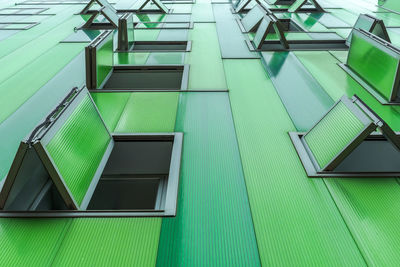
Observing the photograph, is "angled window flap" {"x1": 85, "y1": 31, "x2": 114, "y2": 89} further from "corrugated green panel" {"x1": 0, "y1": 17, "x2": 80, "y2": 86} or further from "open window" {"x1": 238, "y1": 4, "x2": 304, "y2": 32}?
"open window" {"x1": 238, "y1": 4, "x2": 304, "y2": 32}

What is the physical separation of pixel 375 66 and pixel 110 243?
7.01 m

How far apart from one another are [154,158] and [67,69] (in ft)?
15.8

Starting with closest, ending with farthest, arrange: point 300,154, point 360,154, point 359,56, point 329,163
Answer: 1. point 329,163
2. point 300,154
3. point 360,154
4. point 359,56

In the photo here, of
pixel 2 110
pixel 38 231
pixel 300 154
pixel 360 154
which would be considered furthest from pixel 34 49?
pixel 360 154

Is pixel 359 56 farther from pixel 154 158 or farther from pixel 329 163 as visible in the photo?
pixel 154 158

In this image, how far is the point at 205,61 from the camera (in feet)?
31.0

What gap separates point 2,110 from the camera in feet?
22.3

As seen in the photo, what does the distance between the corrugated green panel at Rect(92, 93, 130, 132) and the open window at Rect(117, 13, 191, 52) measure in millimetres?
3702

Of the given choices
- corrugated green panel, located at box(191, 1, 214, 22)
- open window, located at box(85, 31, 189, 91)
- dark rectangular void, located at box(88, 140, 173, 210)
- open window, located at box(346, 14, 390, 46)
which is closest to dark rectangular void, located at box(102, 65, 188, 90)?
open window, located at box(85, 31, 189, 91)

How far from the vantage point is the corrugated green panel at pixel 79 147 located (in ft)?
12.5

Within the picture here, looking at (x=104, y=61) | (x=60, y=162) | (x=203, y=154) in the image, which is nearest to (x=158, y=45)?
(x=104, y=61)

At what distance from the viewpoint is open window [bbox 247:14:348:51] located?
10203mm

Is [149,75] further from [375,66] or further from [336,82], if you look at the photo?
[375,66]

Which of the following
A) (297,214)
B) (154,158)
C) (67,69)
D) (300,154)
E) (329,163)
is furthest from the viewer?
(67,69)
